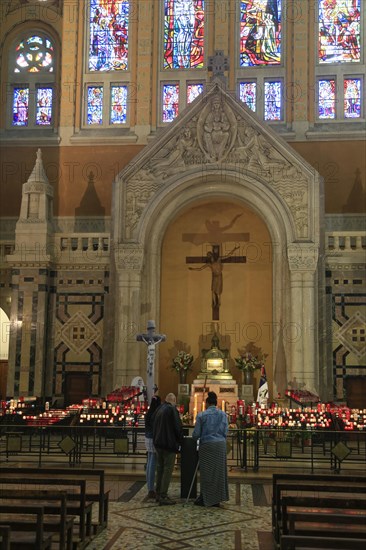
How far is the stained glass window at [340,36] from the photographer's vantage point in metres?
27.0

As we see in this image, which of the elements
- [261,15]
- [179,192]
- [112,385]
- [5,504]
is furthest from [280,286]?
[5,504]

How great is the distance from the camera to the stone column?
73.2ft

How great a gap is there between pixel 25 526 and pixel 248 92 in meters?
22.7

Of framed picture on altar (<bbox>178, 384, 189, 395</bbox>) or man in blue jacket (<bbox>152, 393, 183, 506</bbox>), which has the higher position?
framed picture on altar (<bbox>178, 384, 189, 395</bbox>)

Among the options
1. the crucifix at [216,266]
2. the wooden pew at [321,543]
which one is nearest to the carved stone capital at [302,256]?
the crucifix at [216,266]

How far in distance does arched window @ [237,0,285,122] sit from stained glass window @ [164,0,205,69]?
1502 millimetres

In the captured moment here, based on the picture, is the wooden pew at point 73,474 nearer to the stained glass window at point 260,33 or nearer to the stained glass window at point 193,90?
the stained glass window at point 193,90

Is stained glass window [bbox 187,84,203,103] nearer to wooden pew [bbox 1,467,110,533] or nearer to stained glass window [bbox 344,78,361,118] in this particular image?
stained glass window [bbox 344,78,361,118]

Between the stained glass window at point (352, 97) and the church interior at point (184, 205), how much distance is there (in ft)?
0.14

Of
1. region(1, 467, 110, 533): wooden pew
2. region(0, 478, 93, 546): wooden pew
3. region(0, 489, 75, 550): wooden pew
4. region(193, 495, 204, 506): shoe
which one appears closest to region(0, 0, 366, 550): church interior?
region(193, 495, 204, 506): shoe

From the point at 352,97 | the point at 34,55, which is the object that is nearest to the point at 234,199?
the point at 352,97

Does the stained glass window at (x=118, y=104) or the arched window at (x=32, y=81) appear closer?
the stained glass window at (x=118, y=104)

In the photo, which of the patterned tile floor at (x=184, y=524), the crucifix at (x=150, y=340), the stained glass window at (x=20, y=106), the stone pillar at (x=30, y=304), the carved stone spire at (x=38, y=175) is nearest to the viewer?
the patterned tile floor at (x=184, y=524)

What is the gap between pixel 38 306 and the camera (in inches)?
904
